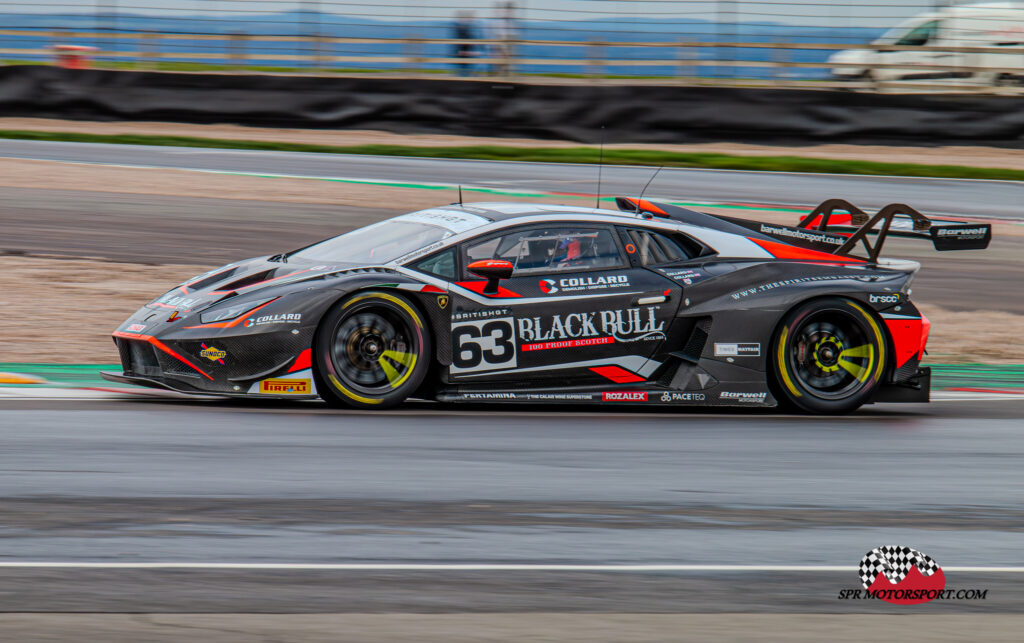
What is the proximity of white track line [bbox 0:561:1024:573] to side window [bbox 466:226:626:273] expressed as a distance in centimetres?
317

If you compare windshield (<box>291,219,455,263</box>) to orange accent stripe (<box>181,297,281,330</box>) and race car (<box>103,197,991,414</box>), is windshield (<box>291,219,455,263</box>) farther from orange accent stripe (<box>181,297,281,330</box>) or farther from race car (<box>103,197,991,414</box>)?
orange accent stripe (<box>181,297,281,330</box>)

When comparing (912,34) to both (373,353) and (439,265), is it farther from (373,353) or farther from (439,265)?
(373,353)

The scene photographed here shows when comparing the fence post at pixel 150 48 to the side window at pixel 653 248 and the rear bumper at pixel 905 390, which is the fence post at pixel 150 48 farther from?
the rear bumper at pixel 905 390

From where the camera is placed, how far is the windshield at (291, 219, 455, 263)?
7910 mm

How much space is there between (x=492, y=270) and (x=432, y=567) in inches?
118

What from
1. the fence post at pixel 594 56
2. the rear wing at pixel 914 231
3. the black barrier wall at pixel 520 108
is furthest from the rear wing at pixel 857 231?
the fence post at pixel 594 56

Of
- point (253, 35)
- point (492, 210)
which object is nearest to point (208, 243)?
point (492, 210)

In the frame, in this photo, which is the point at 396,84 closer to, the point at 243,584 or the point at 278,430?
the point at 278,430

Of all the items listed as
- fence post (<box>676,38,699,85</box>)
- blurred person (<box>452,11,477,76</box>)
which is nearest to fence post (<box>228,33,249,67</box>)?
blurred person (<box>452,11,477,76</box>)

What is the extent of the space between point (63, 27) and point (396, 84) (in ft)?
25.9

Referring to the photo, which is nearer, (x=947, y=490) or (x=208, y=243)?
(x=947, y=490)

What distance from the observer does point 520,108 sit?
20812 millimetres

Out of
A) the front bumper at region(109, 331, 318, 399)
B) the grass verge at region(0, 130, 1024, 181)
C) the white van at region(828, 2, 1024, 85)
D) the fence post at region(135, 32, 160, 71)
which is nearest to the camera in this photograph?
the front bumper at region(109, 331, 318, 399)

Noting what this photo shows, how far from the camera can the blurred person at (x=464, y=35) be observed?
942 inches
